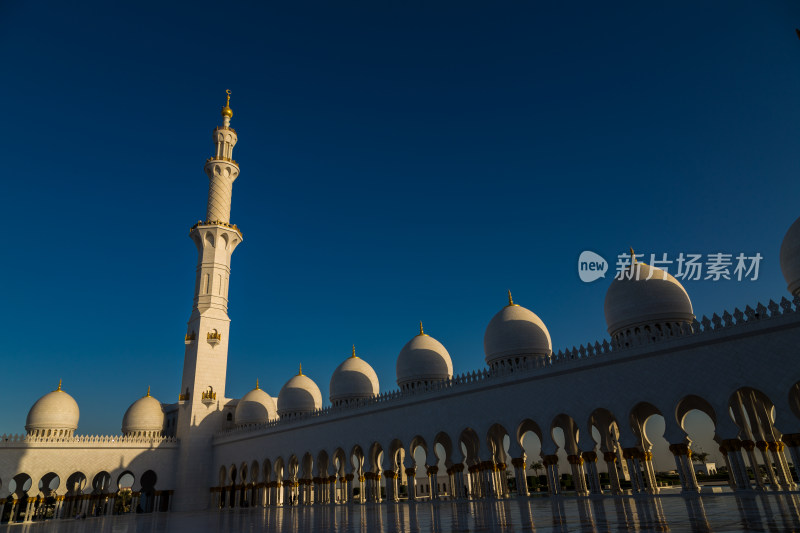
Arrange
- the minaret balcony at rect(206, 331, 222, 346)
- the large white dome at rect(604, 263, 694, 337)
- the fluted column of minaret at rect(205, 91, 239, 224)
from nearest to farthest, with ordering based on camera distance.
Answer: the large white dome at rect(604, 263, 694, 337) < the minaret balcony at rect(206, 331, 222, 346) < the fluted column of minaret at rect(205, 91, 239, 224)

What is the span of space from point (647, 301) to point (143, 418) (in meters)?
30.4

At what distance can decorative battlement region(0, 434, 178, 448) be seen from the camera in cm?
2812

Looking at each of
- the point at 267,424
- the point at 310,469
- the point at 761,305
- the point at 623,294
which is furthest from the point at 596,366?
the point at 267,424

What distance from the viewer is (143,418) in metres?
34.5

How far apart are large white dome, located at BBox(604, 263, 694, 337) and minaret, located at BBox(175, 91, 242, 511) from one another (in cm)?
2361

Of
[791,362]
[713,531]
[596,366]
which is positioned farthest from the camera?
[596,366]

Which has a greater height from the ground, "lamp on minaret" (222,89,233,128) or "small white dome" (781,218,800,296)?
"lamp on minaret" (222,89,233,128)

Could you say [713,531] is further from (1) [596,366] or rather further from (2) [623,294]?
(2) [623,294]

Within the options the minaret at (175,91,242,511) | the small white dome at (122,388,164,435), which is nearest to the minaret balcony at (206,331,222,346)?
the minaret at (175,91,242,511)

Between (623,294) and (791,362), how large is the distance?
6.03 m

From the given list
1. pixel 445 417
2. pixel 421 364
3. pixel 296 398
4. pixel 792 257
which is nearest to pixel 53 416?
pixel 296 398

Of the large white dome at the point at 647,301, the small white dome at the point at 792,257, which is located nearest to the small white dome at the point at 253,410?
the large white dome at the point at 647,301

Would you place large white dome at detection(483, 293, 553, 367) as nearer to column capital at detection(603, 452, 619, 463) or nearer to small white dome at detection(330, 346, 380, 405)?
column capital at detection(603, 452, 619, 463)

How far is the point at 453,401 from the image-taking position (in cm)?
2173
